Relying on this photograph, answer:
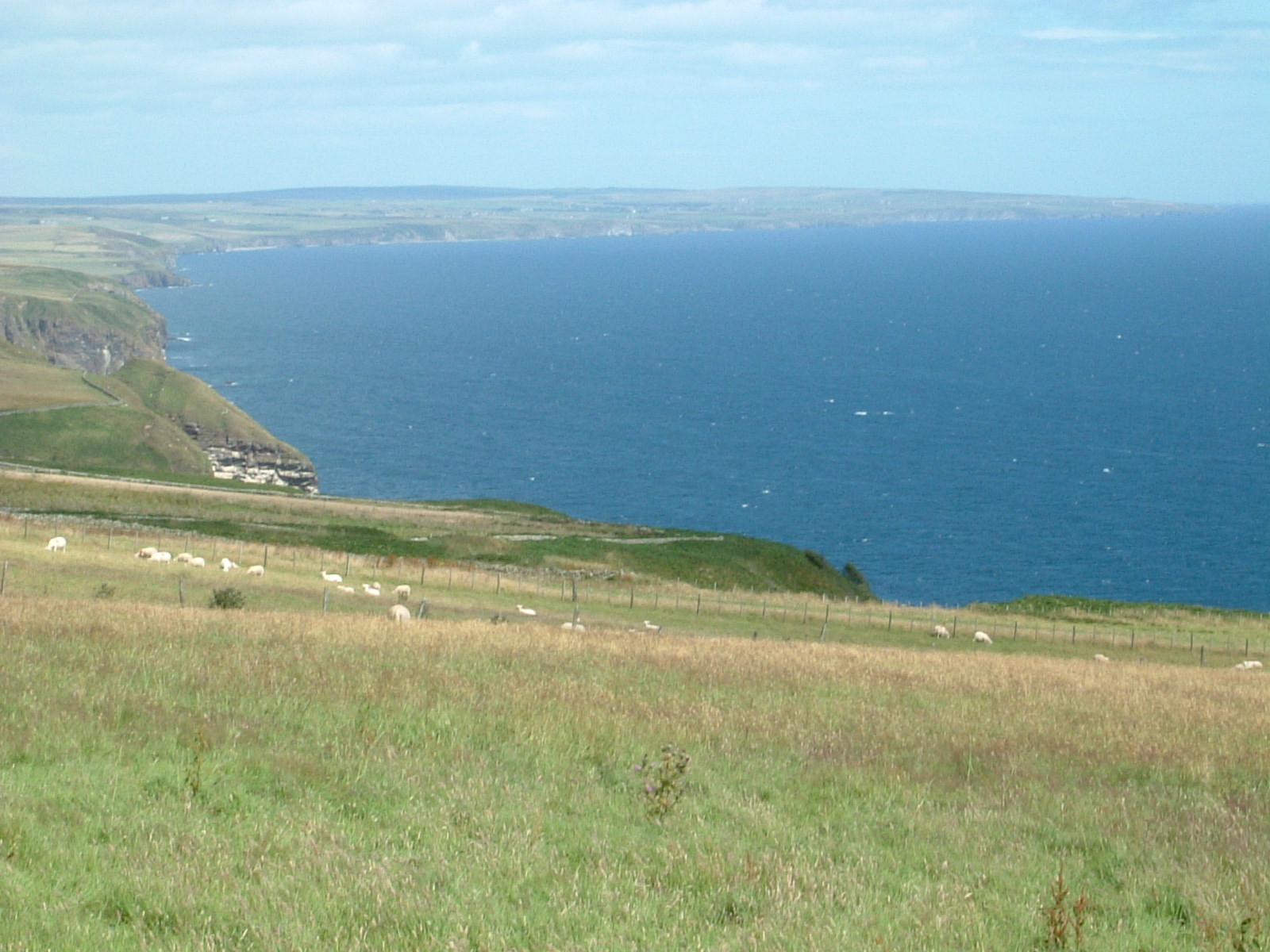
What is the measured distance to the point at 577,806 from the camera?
10.6 m

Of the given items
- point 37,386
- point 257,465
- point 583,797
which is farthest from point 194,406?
point 583,797

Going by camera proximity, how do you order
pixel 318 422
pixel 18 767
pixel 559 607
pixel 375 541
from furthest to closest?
pixel 318 422 → pixel 375 541 → pixel 559 607 → pixel 18 767

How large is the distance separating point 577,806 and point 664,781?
2.63ft

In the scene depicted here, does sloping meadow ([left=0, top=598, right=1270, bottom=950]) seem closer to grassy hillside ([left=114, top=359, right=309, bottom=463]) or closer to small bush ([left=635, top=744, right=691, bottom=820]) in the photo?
small bush ([left=635, top=744, right=691, bottom=820])

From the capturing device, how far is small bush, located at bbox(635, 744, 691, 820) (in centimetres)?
1062

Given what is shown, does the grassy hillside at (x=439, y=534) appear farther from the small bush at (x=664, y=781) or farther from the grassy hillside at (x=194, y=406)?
the grassy hillside at (x=194, y=406)

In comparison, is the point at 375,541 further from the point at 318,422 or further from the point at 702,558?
the point at 318,422

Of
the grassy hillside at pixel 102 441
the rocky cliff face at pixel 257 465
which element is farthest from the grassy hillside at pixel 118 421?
the rocky cliff face at pixel 257 465

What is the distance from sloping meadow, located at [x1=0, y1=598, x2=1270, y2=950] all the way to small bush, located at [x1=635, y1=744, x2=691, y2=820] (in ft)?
0.15

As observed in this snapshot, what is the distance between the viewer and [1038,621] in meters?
58.7

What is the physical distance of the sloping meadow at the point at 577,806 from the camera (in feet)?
26.2

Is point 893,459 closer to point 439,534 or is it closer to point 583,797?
point 439,534

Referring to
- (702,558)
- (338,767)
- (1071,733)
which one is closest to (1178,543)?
(702,558)

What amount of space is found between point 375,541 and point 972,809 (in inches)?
2395
